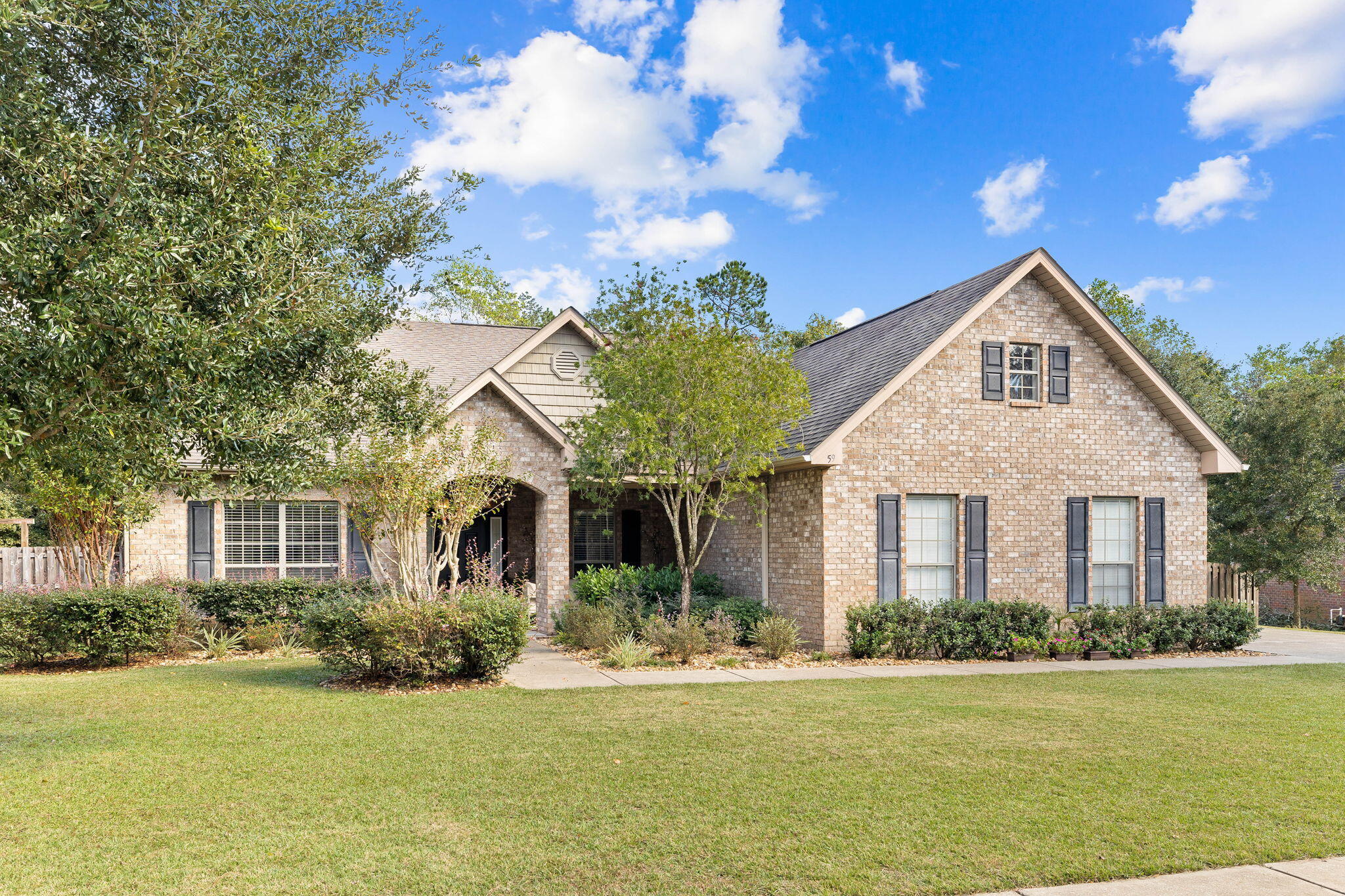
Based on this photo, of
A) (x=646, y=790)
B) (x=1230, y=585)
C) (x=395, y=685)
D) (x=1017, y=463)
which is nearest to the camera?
(x=646, y=790)

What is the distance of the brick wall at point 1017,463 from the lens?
637 inches

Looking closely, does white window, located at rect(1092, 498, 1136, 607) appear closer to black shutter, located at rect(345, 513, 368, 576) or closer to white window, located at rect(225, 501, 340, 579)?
black shutter, located at rect(345, 513, 368, 576)

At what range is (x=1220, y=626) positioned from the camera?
1725 cm

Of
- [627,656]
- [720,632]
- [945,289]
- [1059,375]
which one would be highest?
[945,289]

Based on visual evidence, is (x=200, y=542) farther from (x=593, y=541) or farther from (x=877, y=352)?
(x=877, y=352)

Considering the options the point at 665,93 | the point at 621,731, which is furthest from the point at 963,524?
the point at 665,93

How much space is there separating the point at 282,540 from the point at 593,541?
6.62 meters

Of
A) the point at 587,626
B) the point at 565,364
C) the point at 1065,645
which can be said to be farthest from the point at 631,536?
the point at 1065,645

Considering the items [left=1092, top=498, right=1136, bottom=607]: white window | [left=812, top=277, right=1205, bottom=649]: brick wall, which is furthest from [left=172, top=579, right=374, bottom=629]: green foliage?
[left=1092, top=498, right=1136, bottom=607]: white window

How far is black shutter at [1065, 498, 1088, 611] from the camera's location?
17250mm

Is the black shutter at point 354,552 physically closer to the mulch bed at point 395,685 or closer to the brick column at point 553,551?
the brick column at point 553,551

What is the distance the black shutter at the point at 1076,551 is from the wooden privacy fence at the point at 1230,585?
854 centimetres

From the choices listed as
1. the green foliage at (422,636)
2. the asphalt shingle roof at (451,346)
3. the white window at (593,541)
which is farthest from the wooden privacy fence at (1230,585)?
the green foliage at (422,636)

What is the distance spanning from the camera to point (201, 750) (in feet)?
28.8
